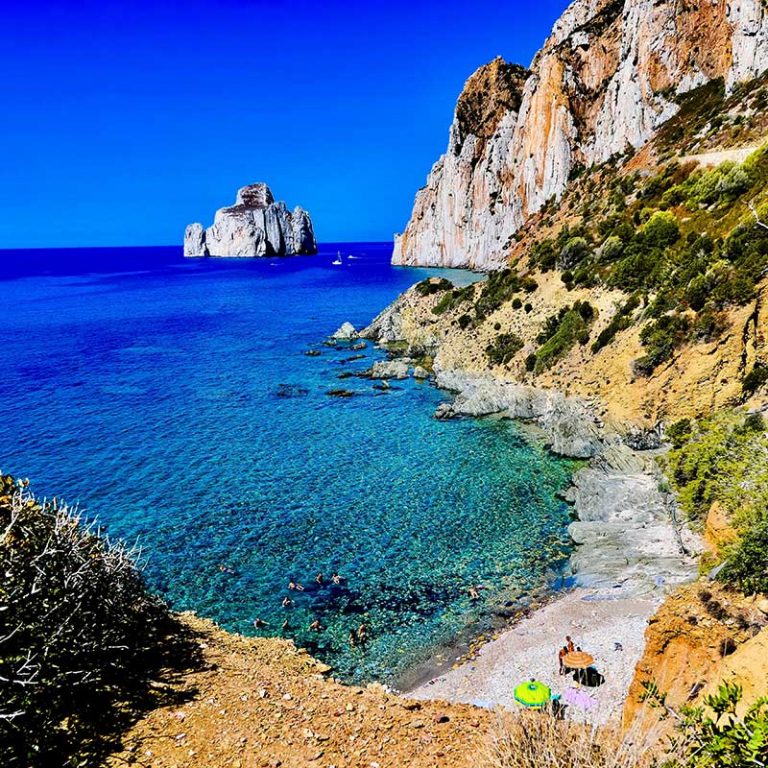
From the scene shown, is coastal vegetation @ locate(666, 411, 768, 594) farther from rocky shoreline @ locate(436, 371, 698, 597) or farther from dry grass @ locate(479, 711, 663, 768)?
dry grass @ locate(479, 711, 663, 768)

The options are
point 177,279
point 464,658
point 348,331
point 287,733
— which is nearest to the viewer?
point 287,733

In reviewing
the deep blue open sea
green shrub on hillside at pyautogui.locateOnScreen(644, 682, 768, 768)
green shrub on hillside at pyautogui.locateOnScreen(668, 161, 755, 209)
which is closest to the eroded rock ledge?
the deep blue open sea

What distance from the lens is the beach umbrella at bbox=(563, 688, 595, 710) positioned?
535 inches

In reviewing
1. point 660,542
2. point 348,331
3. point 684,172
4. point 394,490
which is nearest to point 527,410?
point 394,490

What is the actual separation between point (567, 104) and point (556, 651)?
275 feet

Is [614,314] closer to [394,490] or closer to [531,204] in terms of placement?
[394,490]

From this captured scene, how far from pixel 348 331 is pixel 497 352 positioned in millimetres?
27829

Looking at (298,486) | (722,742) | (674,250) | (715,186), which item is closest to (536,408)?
(674,250)

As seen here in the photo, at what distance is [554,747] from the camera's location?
627cm

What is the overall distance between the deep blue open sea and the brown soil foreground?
211 inches

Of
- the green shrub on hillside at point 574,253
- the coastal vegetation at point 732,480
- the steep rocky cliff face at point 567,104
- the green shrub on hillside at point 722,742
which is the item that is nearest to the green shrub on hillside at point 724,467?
the coastal vegetation at point 732,480

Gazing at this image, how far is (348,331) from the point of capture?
215 feet

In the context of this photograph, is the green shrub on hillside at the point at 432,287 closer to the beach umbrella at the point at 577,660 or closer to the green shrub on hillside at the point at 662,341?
the green shrub on hillside at the point at 662,341

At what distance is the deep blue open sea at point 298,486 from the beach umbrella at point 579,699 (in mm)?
3862
